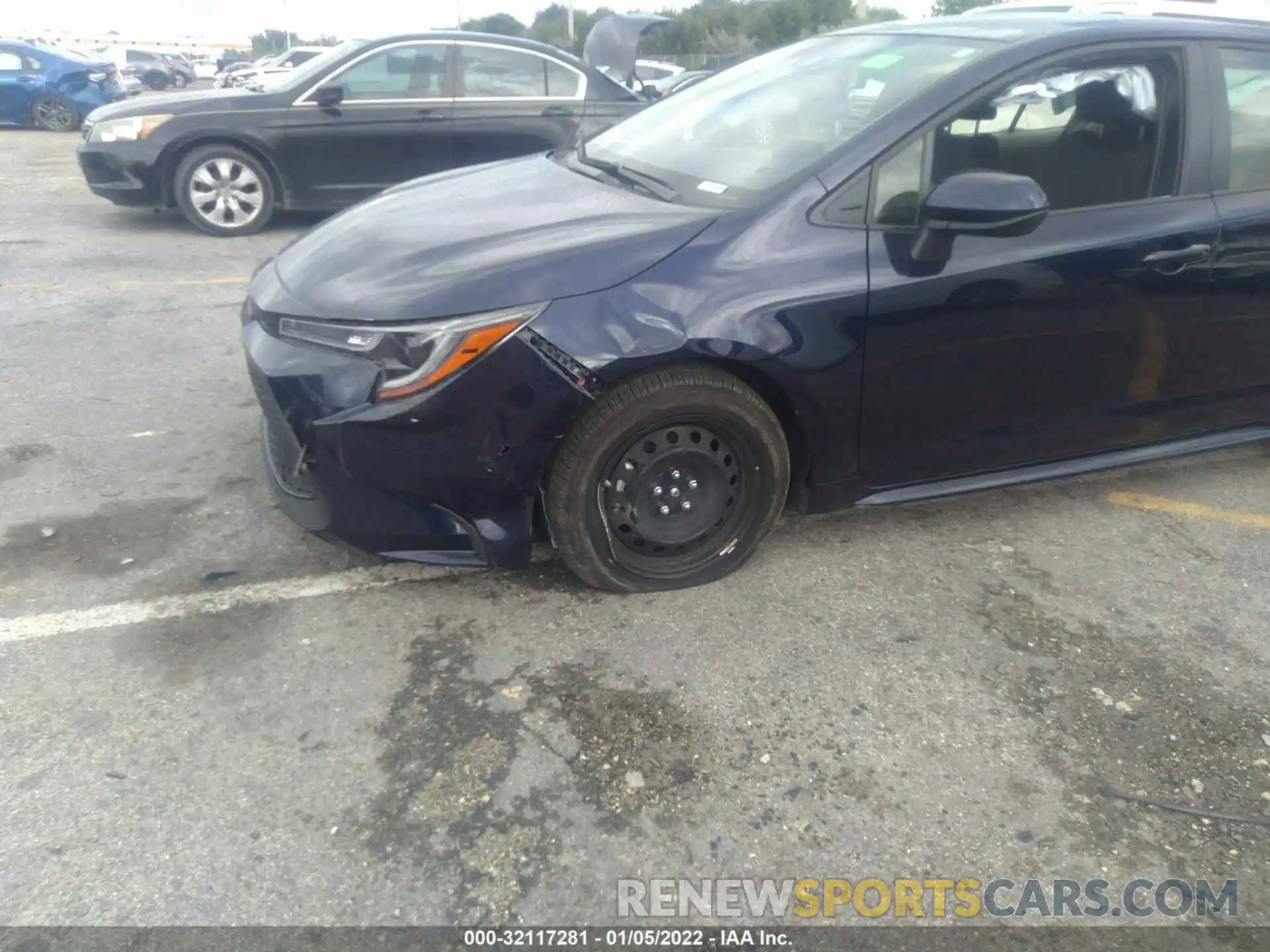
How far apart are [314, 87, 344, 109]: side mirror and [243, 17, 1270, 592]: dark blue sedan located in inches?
174

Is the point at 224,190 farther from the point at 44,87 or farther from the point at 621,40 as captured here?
the point at 44,87

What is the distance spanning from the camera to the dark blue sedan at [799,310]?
267 cm

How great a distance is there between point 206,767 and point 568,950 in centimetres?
100

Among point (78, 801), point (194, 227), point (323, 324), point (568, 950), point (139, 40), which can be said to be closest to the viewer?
point (568, 950)

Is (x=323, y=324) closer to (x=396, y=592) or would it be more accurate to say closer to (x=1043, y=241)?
(x=396, y=592)

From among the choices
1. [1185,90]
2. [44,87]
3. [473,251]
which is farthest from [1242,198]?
[44,87]

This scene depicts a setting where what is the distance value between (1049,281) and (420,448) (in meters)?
1.95

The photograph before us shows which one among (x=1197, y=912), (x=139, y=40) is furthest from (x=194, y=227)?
(x=139, y=40)

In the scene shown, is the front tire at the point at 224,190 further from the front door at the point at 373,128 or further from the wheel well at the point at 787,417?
the wheel well at the point at 787,417

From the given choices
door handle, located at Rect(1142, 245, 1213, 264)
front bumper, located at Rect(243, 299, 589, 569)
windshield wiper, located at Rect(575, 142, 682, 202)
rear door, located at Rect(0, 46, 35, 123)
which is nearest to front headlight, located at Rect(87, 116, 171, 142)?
windshield wiper, located at Rect(575, 142, 682, 202)

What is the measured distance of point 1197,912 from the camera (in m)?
2.08

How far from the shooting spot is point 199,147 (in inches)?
289

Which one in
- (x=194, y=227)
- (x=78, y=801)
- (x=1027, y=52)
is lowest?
(x=78, y=801)

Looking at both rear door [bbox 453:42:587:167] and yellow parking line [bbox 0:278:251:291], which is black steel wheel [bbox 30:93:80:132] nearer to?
rear door [bbox 453:42:587:167]
